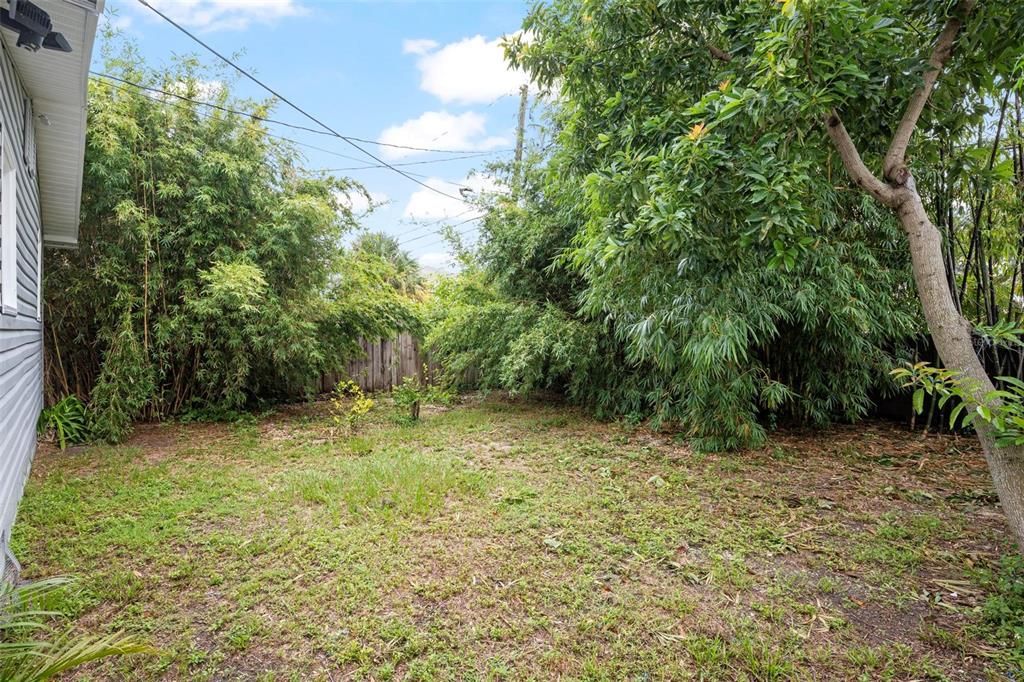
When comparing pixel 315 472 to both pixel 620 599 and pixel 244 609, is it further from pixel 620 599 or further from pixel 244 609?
pixel 620 599

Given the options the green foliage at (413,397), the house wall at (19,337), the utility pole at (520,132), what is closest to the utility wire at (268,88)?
the utility pole at (520,132)

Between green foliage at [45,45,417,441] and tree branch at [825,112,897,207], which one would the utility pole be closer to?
green foliage at [45,45,417,441]

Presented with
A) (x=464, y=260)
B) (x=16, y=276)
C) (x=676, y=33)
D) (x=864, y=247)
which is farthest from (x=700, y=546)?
(x=464, y=260)

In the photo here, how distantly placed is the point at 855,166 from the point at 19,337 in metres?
4.47

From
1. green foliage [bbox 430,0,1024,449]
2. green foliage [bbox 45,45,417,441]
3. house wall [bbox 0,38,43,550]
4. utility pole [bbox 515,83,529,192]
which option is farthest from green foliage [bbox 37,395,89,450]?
utility pole [bbox 515,83,529,192]

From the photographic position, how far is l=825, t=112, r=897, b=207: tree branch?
77.5 inches

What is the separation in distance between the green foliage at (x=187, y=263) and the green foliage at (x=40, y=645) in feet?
9.74

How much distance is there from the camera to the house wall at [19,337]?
2.21 meters

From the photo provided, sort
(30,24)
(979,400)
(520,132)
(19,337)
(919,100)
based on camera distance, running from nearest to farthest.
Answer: (979,400), (30,24), (919,100), (19,337), (520,132)

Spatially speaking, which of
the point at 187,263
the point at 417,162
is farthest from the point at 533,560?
the point at 417,162

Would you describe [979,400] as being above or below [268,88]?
below

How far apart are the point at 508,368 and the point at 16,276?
370 centimetres

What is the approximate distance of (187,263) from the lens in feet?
15.3

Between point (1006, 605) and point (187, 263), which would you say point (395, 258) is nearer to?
point (187, 263)
